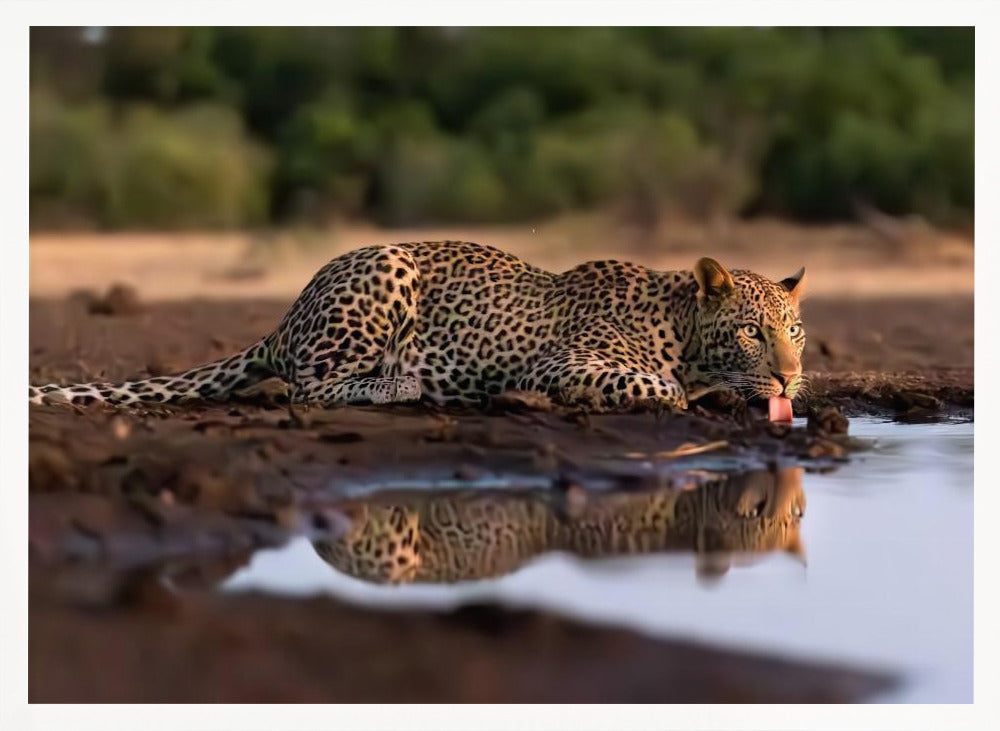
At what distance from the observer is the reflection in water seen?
6.99m

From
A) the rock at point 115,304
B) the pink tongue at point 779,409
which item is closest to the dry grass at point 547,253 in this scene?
the rock at point 115,304

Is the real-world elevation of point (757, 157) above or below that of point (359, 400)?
above

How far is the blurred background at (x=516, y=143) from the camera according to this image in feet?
55.5

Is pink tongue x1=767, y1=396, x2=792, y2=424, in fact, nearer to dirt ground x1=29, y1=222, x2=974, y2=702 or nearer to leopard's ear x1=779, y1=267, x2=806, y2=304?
dirt ground x1=29, y1=222, x2=974, y2=702

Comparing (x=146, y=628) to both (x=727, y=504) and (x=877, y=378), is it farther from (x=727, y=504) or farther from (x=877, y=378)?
(x=877, y=378)

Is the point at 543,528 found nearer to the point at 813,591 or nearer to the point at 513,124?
the point at 813,591

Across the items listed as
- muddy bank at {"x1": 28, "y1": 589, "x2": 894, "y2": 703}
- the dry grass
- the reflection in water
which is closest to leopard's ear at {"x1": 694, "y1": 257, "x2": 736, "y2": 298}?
the reflection in water

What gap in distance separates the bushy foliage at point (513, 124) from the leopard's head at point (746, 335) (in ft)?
23.9

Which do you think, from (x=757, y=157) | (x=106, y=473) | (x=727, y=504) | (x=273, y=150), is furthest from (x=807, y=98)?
(x=106, y=473)

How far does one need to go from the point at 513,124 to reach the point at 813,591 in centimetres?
1173

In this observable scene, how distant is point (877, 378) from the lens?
40.9 feet

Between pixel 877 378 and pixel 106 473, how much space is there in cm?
661

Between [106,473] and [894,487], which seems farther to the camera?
[894,487]

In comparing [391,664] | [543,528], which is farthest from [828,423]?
[391,664]
